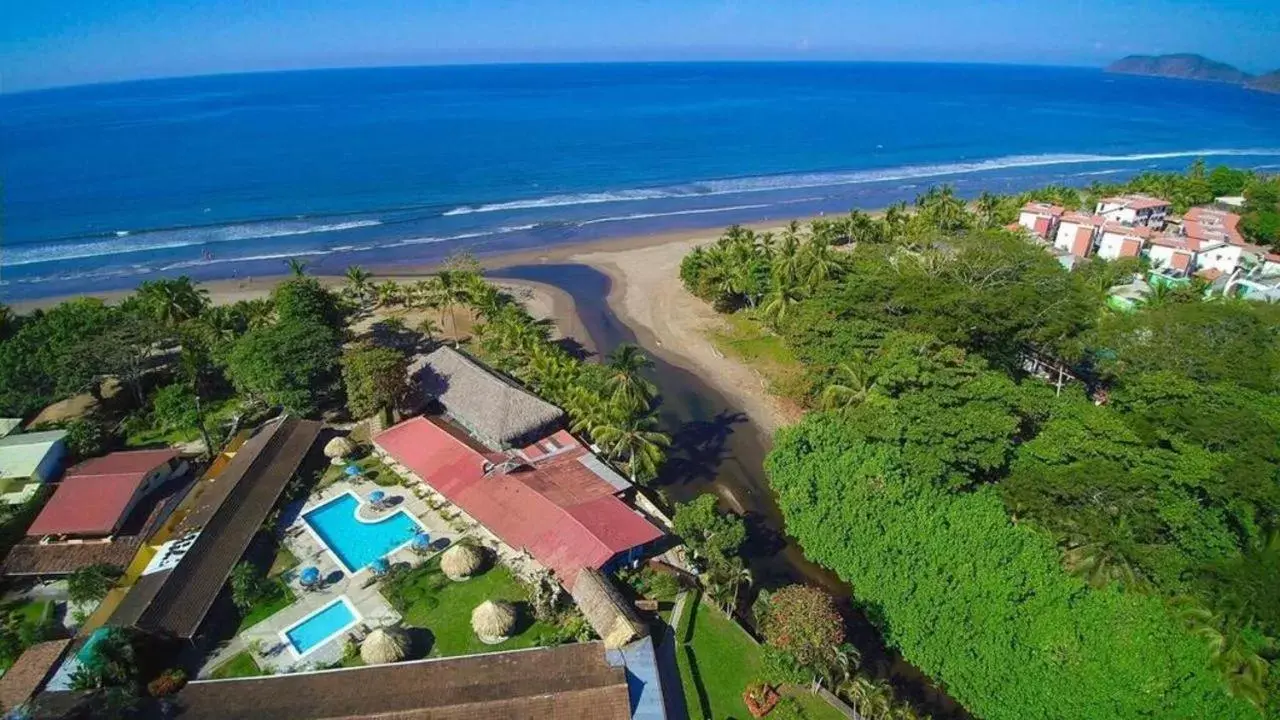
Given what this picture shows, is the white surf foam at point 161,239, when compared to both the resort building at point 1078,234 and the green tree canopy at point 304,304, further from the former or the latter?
the resort building at point 1078,234

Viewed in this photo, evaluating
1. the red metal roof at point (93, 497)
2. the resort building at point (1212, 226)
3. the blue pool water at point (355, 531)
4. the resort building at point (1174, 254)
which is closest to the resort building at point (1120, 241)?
the resort building at point (1174, 254)

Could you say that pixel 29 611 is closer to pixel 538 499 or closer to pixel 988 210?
pixel 538 499

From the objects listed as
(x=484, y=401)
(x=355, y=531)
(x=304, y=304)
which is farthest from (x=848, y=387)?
(x=304, y=304)

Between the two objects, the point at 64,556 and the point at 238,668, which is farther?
the point at 64,556

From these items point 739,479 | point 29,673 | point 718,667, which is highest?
point 29,673

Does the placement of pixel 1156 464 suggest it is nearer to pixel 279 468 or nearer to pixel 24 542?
pixel 279 468

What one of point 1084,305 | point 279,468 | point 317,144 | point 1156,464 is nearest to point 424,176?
point 317,144

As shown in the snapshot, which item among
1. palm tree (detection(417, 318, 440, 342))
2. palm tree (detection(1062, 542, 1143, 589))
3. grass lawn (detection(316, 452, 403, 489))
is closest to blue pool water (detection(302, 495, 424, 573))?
grass lawn (detection(316, 452, 403, 489))
